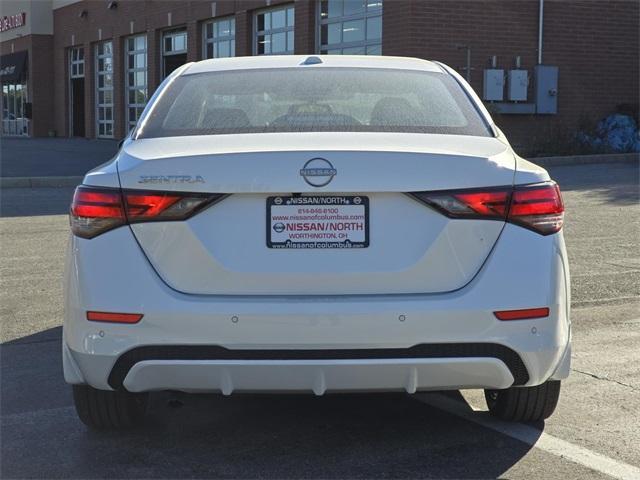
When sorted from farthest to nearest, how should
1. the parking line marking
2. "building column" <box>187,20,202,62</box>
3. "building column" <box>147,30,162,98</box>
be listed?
1. "building column" <box>147,30,162,98</box>
2. "building column" <box>187,20,202,62</box>
3. the parking line marking

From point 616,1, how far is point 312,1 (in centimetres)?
726

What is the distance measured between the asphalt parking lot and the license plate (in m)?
0.93

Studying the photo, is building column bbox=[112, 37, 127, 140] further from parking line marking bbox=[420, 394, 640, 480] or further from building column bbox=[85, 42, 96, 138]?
parking line marking bbox=[420, 394, 640, 480]

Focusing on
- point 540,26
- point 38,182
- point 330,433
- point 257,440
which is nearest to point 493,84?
point 540,26

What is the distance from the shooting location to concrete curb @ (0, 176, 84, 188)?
16656 mm

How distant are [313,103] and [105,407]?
161 cm

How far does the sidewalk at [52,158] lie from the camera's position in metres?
19.1

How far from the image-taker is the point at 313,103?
13.9ft

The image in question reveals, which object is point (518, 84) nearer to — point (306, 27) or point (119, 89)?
point (306, 27)

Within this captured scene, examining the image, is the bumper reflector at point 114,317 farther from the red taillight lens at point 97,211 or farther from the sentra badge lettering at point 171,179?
the sentra badge lettering at point 171,179

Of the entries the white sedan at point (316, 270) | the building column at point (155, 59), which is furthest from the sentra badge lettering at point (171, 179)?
the building column at point (155, 59)

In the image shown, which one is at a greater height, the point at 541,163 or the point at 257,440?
the point at 541,163

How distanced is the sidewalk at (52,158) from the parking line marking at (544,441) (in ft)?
47.7

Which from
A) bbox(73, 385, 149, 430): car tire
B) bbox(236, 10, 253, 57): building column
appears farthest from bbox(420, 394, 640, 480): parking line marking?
bbox(236, 10, 253, 57): building column
